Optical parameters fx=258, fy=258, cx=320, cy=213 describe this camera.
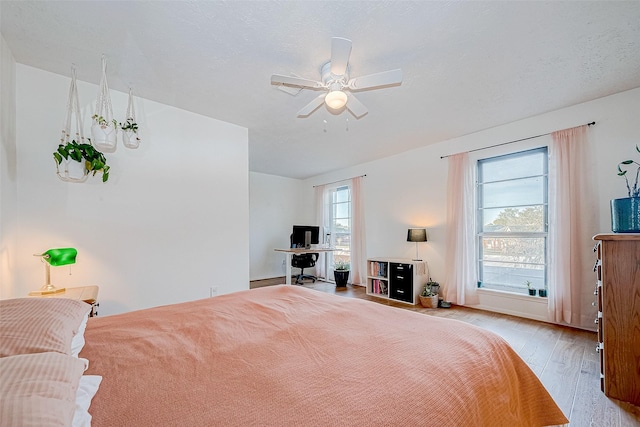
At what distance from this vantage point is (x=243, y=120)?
11.1ft

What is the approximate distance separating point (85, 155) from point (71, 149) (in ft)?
0.33

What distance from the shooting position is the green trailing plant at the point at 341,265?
19.0 feet

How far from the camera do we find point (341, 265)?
5.88 metres

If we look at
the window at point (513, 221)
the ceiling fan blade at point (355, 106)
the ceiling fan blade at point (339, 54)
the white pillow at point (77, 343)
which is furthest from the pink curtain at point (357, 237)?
the white pillow at point (77, 343)

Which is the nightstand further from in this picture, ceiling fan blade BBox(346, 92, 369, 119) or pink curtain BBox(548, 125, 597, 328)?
pink curtain BBox(548, 125, 597, 328)

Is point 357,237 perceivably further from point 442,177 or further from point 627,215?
point 627,215

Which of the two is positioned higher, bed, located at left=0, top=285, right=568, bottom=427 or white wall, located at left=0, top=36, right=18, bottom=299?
white wall, located at left=0, top=36, right=18, bottom=299

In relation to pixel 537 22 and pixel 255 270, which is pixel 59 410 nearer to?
pixel 537 22

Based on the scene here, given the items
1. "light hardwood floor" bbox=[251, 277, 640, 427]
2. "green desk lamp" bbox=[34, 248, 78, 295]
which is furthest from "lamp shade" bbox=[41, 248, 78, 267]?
"light hardwood floor" bbox=[251, 277, 640, 427]

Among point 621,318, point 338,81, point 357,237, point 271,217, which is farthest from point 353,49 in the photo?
point 271,217

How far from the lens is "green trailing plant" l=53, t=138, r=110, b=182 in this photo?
2268 mm

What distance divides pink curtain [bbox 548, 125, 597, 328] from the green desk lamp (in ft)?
16.4

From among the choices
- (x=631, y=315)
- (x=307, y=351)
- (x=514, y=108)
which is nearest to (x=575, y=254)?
(x=631, y=315)

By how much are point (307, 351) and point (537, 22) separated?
2612 mm
